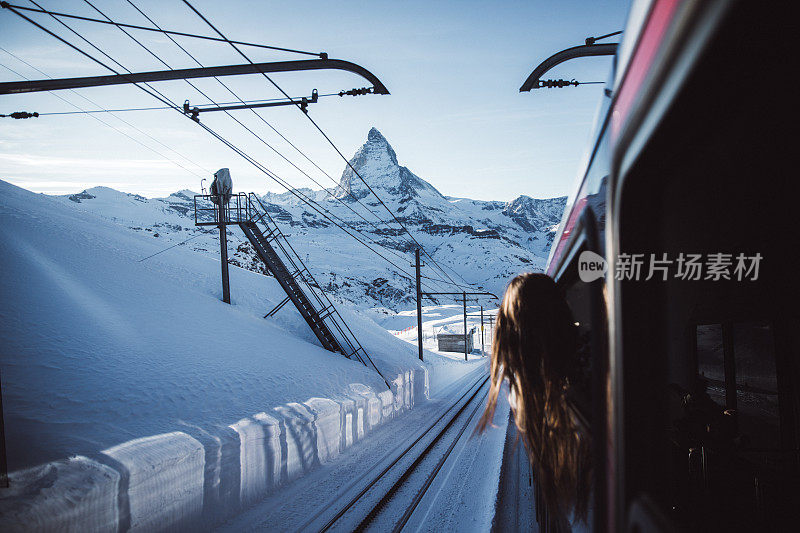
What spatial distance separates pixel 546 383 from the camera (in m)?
2.06

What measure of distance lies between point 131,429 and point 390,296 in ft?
424

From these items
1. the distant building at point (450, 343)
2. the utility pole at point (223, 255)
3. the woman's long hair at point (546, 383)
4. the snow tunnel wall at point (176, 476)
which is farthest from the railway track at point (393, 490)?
the distant building at point (450, 343)

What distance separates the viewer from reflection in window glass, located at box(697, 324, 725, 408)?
6.62 m

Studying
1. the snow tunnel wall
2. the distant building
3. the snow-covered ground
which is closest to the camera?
the snow tunnel wall

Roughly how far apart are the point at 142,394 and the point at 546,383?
791 centimetres

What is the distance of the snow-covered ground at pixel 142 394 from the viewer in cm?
564

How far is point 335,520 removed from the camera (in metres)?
6.67

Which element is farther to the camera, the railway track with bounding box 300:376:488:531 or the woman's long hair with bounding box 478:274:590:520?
the railway track with bounding box 300:376:488:531

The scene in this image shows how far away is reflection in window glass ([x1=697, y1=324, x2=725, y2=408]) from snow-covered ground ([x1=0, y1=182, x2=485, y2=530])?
715cm

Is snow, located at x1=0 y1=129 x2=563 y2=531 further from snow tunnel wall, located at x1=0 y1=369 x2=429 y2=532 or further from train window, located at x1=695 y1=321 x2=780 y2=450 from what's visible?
train window, located at x1=695 y1=321 x2=780 y2=450

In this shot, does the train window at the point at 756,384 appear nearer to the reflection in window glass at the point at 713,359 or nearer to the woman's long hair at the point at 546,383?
the reflection in window glass at the point at 713,359

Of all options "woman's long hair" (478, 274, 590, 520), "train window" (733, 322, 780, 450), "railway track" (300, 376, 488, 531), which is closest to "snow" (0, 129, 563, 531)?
"railway track" (300, 376, 488, 531)

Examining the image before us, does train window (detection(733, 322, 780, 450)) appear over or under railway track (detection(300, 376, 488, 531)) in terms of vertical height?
over

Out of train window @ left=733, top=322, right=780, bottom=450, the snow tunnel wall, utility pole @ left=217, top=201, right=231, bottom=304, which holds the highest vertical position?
utility pole @ left=217, top=201, right=231, bottom=304
